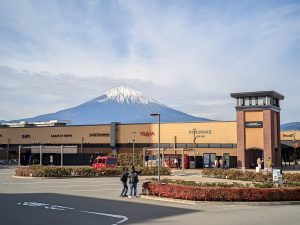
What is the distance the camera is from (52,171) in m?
37.4

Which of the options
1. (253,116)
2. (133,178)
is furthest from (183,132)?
(133,178)

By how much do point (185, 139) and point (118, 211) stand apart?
4769 centimetres

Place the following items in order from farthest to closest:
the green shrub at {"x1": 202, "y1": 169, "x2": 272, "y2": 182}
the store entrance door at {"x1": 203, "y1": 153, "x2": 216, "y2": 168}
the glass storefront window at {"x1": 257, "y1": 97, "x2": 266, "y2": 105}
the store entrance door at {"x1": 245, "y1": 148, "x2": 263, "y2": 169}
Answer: the store entrance door at {"x1": 203, "y1": 153, "x2": 216, "y2": 168}, the store entrance door at {"x1": 245, "y1": 148, "x2": 263, "y2": 169}, the glass storefront window at {"x1": 257, "y1": 97, "x2": 266, "y2": 105}, the green shrub at {"x1": 202, "y1": 169, "x2": 272, "y2": 182}

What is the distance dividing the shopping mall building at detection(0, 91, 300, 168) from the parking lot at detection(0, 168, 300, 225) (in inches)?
1182

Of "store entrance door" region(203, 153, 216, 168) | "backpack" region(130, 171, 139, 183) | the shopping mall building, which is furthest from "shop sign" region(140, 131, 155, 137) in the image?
"backpack" region(130, 171, 139, 183)

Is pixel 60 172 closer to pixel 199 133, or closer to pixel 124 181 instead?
pixel 124 181

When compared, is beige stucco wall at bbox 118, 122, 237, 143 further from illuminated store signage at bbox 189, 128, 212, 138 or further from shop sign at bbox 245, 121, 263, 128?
shop sign at bbox 245, 121, 263, 128

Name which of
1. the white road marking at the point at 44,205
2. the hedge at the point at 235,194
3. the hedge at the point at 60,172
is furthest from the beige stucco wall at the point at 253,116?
the white road marking at the point at 44,205

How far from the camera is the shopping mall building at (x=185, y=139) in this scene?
56.7 meters

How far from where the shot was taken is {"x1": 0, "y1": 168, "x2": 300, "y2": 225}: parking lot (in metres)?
15.6

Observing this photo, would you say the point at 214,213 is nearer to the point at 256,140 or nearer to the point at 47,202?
the point at 47,202

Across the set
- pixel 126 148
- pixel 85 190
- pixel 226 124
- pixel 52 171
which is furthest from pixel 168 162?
pixel 85 190

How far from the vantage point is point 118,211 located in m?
18.2

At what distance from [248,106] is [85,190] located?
1363 inches
